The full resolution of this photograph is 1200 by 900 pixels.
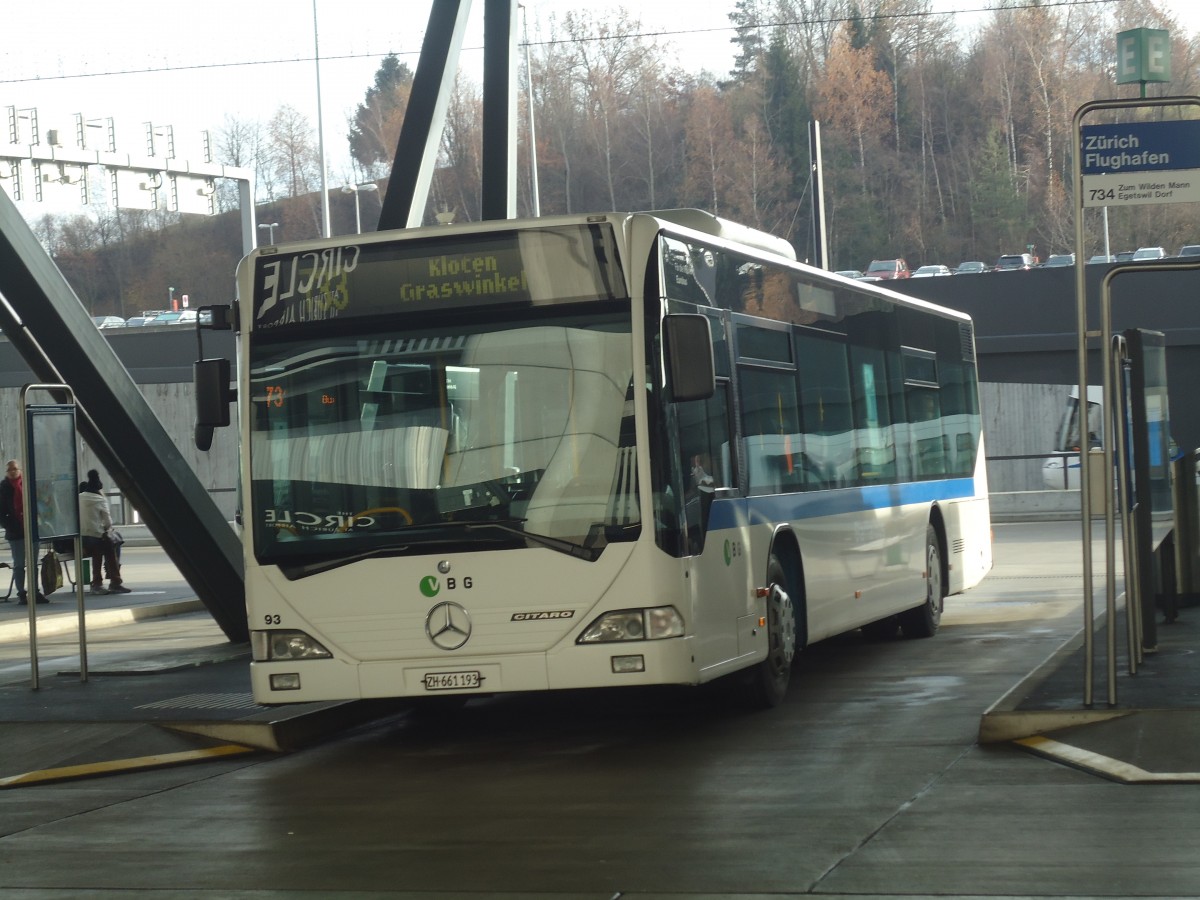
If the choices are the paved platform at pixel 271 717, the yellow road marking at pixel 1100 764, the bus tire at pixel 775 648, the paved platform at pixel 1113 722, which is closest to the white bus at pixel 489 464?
the bus tire at pixel 775 648

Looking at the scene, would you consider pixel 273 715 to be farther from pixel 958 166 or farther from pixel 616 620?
pixel 958 166

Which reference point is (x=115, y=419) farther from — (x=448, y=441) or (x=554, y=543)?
(x=554, y=543)

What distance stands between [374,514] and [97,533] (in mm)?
16673

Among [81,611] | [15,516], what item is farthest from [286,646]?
[15,516]

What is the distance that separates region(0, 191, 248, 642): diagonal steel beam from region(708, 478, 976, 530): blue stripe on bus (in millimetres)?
5820

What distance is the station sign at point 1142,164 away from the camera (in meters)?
9.68

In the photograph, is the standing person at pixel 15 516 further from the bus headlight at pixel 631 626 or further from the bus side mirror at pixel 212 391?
the bus headlight at pixel 631 626

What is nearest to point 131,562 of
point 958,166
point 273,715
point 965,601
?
point 965,601

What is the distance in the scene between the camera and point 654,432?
933cm

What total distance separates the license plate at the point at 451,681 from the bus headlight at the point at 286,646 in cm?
58

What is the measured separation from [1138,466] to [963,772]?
4379mm

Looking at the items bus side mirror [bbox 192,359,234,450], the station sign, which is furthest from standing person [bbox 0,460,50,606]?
the station sign

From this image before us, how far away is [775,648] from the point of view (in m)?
11.1

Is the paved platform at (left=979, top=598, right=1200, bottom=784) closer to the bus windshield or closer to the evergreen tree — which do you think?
the bus windshield
